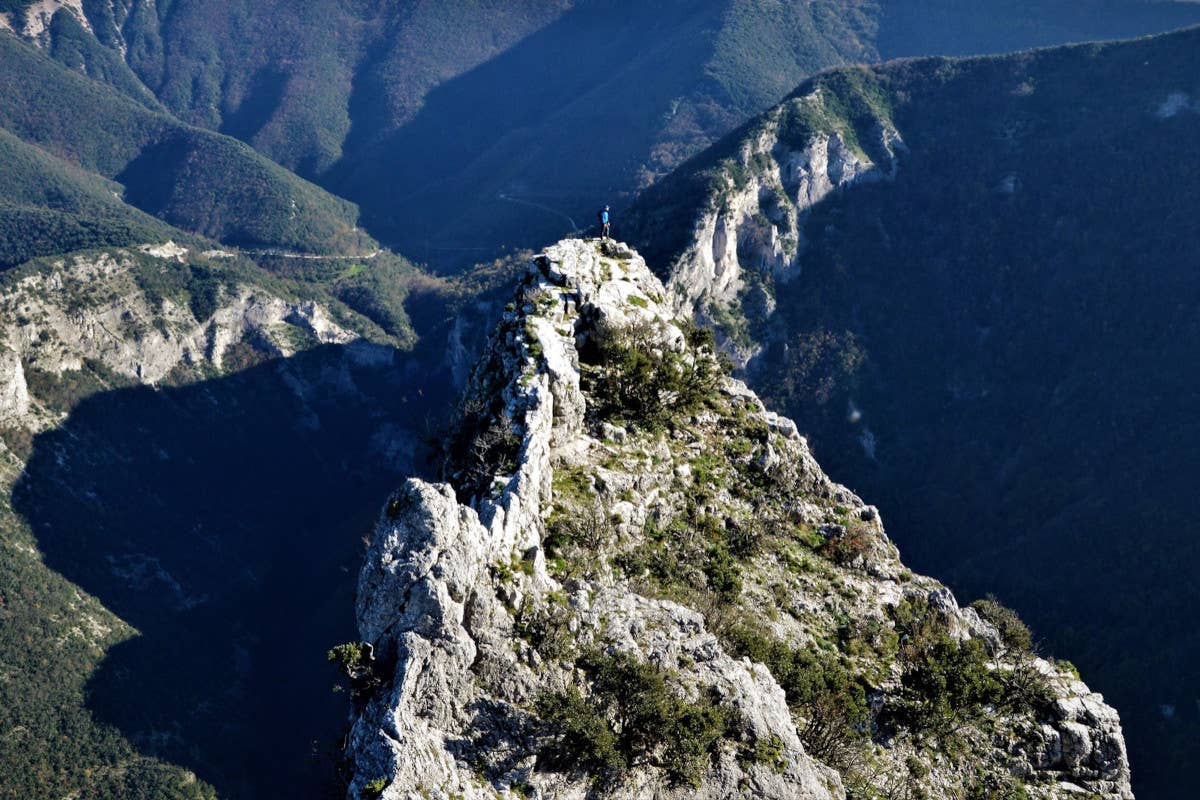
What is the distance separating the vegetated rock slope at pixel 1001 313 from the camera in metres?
134

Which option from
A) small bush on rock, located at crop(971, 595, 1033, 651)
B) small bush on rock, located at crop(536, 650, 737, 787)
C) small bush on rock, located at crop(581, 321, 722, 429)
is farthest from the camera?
small bush on rock, located at crop(971, 595, 1033, 651)

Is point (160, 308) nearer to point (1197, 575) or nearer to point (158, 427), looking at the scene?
point (158, 427)

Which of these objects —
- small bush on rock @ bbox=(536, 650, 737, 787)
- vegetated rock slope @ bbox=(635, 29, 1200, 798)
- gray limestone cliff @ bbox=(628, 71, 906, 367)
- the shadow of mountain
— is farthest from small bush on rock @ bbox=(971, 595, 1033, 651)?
gray limestone cliff @ bbox=(628, 71, 906, 367)

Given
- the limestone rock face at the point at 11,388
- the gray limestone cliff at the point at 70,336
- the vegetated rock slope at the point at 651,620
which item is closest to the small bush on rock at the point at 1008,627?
the vegetated rock slope at the point at 651,620

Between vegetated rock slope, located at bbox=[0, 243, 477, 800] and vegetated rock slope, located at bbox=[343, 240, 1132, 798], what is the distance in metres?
75.3

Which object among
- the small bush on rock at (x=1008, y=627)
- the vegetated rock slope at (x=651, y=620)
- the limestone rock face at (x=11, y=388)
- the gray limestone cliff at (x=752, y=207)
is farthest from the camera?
the gray limestone cliff at (x=752, y=207)

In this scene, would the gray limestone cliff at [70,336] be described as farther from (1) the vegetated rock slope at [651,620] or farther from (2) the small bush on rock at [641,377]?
(1) the vegetated rock slope at [651,620]

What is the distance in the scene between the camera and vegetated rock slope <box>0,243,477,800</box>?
119 m

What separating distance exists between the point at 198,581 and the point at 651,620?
159 meters

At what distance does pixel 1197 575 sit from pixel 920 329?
7438 cm

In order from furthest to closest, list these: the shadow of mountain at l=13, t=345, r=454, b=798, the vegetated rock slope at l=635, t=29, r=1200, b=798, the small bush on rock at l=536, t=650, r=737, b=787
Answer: the vegetated rock slope at l=635, t=29, r=1200, b=798
the shadow of mountain at l=13, t=345, r=454, b=798
the small bush on rock at l=536, t=650, r=737, b=787

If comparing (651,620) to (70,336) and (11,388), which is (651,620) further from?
(70,336)

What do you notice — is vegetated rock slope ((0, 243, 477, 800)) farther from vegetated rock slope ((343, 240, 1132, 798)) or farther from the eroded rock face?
vegetated rock slope ((343, 240, 1132, 798))

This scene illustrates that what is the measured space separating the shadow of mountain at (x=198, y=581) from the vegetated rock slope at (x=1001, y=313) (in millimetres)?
82590
